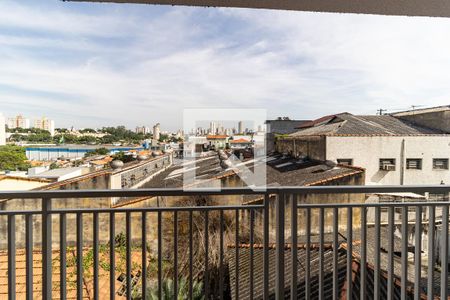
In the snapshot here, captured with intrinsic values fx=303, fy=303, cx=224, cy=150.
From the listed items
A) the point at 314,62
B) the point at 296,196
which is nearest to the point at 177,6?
the point at 296,196

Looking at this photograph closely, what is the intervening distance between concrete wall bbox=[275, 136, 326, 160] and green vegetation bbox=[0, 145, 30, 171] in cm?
990

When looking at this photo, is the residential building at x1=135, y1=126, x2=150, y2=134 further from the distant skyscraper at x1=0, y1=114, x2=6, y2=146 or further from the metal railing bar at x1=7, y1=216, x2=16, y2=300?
the metal railing bar at x1=7, y1=216, x2=16, y2=300

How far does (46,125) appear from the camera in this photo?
9.49 m

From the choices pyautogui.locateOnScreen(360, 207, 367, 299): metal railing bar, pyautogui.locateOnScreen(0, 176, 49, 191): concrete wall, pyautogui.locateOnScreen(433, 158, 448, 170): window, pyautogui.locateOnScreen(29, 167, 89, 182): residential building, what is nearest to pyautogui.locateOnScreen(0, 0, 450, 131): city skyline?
pyautogui.locateOnScreen(0, 176, 49, 191): concrete wall

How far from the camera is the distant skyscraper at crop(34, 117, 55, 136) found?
8.86 metres

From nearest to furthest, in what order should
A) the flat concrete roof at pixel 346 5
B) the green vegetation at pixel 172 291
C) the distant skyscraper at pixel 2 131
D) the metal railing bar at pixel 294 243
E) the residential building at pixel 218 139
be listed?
the metal railing bar at pixel 294 243 < the flat concrete roof at pixel 346 5 < the green vegetation at pixel 172 291 < the residential building at pixel 218 139 < the distant skyscraper at pixel 2 131

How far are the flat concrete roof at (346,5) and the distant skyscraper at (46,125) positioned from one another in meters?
8.10

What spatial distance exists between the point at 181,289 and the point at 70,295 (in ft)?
4.77

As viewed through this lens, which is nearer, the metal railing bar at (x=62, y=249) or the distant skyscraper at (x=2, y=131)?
the metal railing bar at (x=62, y=249)

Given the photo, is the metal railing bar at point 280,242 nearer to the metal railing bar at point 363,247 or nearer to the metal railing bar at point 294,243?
the metal railing bar at point 294,243

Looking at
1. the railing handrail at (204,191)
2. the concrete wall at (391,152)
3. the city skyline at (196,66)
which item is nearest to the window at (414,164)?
Answer: the concrete wall at (391,152)

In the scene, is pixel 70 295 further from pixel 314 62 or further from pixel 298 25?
pixel 314 62

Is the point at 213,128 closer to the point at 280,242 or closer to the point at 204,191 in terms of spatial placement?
the point at 204,191

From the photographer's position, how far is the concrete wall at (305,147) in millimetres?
11639
